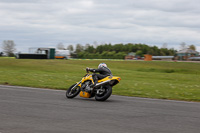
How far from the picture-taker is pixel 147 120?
26.0 feet

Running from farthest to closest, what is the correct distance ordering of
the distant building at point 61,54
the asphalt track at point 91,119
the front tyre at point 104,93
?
the distant building at point 61,54 < the front tyre at point 104,93 < the asphalt track at point 91,119

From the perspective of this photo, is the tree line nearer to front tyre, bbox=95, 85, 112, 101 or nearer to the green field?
the green field

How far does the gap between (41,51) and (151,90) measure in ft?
175

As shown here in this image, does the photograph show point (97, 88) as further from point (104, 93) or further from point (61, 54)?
point (61, 54)

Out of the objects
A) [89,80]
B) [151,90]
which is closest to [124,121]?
[89,80]

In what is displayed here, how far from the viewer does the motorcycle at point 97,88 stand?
11.7 meters

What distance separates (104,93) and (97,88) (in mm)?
396

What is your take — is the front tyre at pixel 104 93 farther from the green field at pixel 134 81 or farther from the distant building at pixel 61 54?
the distant building at pixel 61 54

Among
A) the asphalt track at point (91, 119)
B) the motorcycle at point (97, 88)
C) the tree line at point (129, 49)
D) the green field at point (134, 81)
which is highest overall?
the tree line at point (129, 49)

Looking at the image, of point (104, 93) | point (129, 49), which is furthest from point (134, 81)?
point (129, 49)

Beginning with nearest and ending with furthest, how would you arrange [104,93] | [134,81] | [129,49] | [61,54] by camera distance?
[104,93]
[134,81]
[61,54]
[129,49]

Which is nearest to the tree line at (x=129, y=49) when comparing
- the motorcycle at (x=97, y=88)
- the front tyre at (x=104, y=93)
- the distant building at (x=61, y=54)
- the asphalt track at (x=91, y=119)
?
the distant building at (x=61, y=54)

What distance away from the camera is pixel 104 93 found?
1182 centimetres

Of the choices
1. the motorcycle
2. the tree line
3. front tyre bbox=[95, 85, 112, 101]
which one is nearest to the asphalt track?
front tyre bbox=[95, 85, 112, 101]
